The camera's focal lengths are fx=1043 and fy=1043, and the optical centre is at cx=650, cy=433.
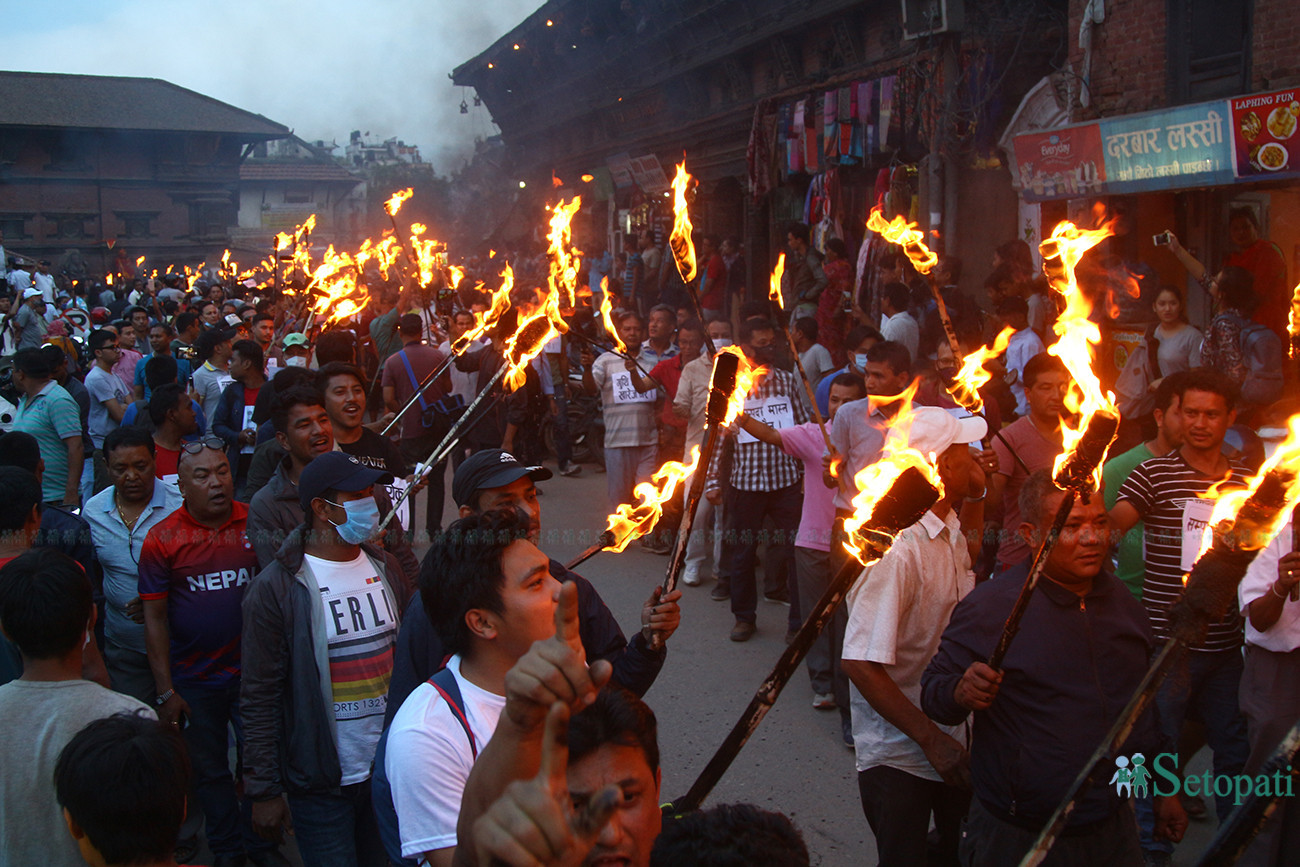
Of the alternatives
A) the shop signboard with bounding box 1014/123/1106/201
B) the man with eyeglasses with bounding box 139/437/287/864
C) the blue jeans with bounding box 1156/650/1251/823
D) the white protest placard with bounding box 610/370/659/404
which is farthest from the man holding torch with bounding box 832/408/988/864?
the shop signboard with bounding box 1014/123/1106/201

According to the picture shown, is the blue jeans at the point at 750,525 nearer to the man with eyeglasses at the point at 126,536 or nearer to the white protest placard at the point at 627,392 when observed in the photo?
the white protest placard at the point at 627,392

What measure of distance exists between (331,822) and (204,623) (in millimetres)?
1209

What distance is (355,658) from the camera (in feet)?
11.6

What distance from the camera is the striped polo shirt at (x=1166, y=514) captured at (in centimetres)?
420

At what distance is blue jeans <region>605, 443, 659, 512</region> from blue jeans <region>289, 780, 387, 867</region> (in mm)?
5293

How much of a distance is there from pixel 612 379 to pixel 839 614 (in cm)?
378

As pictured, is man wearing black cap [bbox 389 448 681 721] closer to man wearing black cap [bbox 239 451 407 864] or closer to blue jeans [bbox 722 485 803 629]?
man wearing black cap [bbox 239 451 407 864]

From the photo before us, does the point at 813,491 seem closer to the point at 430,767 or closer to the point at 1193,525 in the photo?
the point at 1193,525

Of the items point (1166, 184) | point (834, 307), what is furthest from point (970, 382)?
point (834, 307)

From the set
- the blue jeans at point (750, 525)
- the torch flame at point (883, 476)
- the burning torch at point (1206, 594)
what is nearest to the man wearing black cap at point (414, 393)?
the blue jeans at point (750, 525)

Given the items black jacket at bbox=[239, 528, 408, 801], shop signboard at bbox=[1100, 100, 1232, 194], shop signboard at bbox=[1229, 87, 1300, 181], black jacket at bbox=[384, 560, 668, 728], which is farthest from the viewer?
shop signboard at bbox=[1100, 100, 1232, 194]

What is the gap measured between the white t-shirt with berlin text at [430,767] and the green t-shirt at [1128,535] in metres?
3.22

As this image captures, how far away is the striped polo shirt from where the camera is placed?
4203 millimetres

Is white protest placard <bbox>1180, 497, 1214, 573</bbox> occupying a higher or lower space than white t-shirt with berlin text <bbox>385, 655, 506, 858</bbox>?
higher
